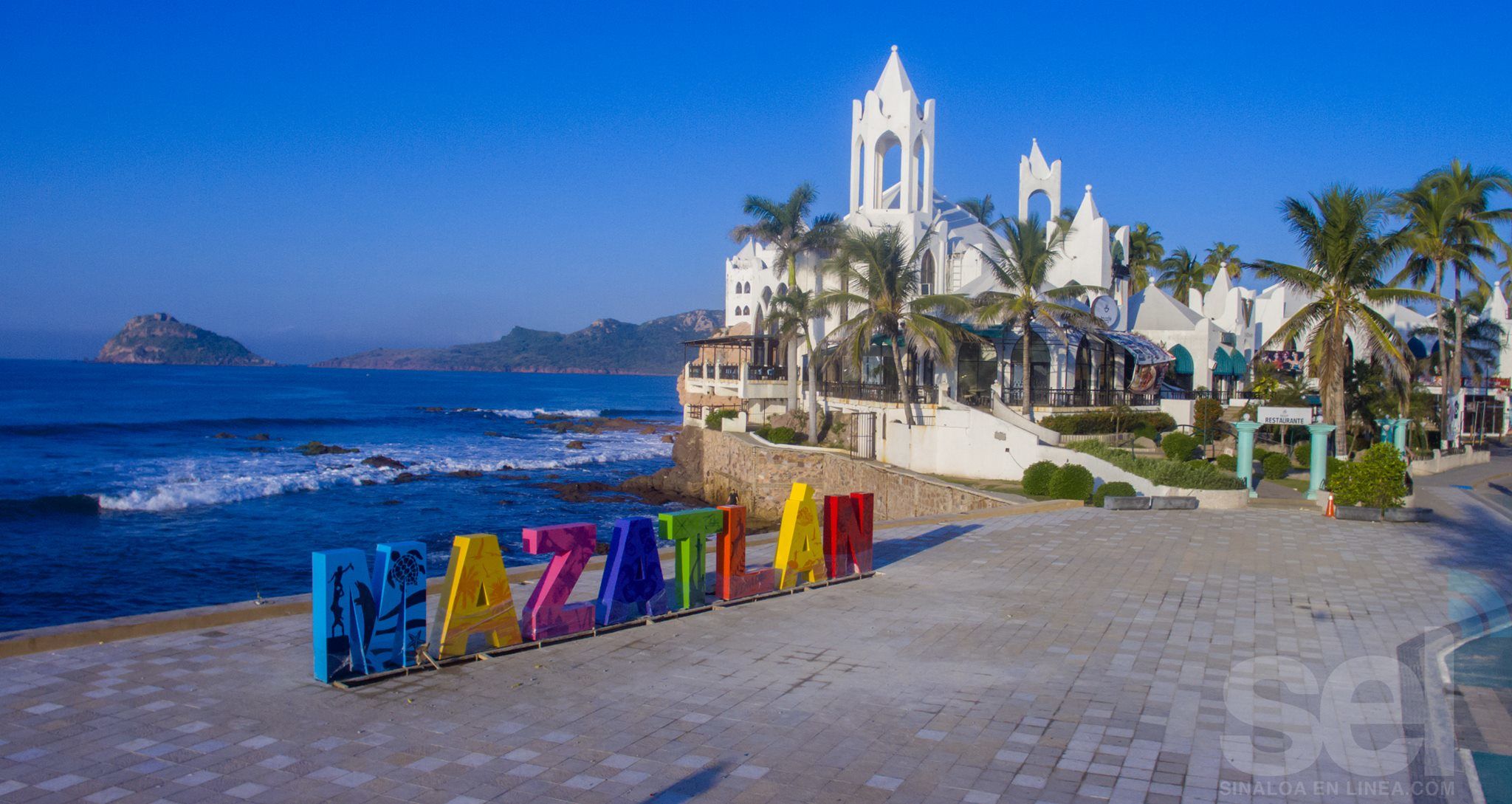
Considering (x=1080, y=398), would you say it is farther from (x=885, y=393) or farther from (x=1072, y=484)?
(x=1072, y=484)

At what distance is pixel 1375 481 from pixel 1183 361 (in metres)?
24.6

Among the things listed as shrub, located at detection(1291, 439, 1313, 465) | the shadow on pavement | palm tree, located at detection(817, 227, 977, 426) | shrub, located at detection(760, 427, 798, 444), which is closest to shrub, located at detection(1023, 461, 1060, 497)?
the shadow on pavement

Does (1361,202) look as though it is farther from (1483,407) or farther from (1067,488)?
(1483,407)

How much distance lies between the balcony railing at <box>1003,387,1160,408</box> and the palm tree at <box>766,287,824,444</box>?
Result: 7.42 metres

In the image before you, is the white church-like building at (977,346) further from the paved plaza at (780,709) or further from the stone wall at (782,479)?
the paved plaza at (780,709)

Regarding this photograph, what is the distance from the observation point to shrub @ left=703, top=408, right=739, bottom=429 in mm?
42750

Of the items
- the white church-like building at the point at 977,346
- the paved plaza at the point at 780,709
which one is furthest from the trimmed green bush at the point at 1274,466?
the paved plaza at the point at 780,709

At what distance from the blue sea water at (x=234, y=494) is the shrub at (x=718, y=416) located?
4.99 metres

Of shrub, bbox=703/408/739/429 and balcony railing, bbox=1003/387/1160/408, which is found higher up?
balcony railing, bbox=1003/387/1160/408

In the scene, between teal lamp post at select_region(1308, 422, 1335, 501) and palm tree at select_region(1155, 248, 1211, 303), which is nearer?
teal lamp post at select_region(1308, 422, 1335, 501)

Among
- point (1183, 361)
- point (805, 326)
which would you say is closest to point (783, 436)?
point (805, 326)

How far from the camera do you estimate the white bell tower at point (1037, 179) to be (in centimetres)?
5053

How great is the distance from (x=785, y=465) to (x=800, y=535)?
22.2 m

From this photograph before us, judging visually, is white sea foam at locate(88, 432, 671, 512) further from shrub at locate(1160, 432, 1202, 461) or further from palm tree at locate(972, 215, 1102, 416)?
shrub at locate(1160, 432, 1202, 461)
